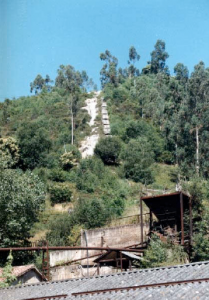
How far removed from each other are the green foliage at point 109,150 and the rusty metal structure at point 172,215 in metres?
16.8

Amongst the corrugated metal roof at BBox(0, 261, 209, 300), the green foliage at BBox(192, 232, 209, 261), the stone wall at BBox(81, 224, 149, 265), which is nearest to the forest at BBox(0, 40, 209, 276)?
the green foliage at BBox(192, 232, 209, 261)

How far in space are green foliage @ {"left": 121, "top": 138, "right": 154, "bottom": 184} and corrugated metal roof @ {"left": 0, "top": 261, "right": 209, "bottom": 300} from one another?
22403mm

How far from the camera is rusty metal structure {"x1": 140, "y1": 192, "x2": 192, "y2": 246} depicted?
18.8 meters

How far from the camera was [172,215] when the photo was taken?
1969 centimetres

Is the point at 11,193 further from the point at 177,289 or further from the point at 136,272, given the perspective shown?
the point at 177,289

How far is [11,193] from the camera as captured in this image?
2072 cm

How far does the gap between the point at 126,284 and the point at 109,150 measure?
26.9m

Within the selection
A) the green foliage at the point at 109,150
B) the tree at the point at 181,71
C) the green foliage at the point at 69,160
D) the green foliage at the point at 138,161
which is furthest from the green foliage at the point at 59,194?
the tree at the point at 181,71

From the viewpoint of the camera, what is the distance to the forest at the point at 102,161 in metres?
21.0

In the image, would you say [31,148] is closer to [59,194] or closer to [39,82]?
[59,194]

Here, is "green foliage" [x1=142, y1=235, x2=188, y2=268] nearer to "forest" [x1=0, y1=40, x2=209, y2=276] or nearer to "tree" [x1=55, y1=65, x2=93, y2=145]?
"forest" [x1=0, y1=40, x2=209, y2=276]

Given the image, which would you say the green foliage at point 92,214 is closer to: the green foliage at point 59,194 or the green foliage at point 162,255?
the green foliage at point 59,194

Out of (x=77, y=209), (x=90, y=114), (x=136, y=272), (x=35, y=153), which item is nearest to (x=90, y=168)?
(x=35, y=153)

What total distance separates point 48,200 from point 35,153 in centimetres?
624
